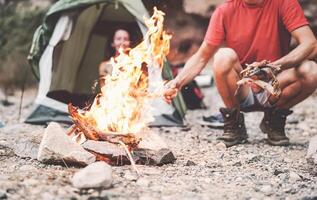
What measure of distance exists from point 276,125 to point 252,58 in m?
0.62

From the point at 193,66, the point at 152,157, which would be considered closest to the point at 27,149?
the point at 152,157

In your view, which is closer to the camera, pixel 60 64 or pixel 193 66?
pixel 193 66

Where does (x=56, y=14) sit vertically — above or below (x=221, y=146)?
above

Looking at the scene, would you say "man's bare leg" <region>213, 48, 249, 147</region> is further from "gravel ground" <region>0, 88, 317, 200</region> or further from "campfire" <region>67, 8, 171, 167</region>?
"campfire" <region>67, 8, 171, 167</region>

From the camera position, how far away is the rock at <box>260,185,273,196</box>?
125 inches

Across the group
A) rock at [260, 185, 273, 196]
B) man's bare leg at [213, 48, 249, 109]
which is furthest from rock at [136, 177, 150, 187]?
man's bare leg at [213, 48, 249, 109]

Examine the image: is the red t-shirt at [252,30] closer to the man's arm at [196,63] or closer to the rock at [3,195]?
the man's arm at [196,63]

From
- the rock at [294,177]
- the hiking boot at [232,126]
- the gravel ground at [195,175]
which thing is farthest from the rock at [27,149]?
the rock at [294,177]

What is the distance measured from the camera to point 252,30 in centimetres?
458

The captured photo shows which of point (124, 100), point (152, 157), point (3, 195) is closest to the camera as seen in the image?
point (3, 195)

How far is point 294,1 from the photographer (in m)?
4.44

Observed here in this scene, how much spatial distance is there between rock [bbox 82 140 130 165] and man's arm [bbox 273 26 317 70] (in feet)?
4.75

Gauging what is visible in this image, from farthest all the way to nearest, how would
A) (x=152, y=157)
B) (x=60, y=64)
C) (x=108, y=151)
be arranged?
(x=60, y=64) < (x=152, y=157) < (x=108, y=151)

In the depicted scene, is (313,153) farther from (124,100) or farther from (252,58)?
(124,100)
